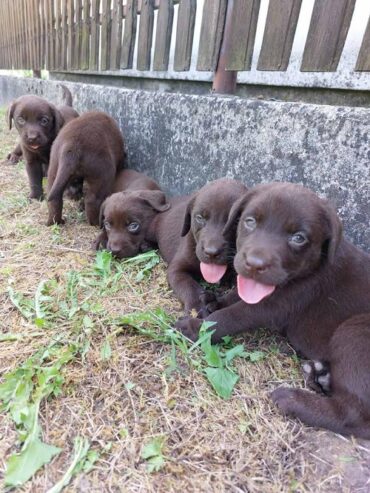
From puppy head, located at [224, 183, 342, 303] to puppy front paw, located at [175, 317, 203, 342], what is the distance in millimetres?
360

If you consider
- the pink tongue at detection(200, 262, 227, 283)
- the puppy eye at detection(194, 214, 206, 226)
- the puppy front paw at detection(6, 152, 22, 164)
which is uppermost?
the puppy eye at detection(194, 214, 206, 226)

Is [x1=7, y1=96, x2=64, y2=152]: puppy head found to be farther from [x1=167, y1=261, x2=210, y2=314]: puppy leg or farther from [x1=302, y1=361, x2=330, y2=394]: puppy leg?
[x1=302, y1=361, x2=330, y2=394]: puppy leg

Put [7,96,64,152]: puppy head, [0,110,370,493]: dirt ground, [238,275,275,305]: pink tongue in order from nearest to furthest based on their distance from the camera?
[0,110,370,493]: dirt ground, [238,275,275,305]: pink tongue, [7,96,64,152]: puppy head

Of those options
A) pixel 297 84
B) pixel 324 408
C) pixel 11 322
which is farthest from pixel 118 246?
pixel 297 84

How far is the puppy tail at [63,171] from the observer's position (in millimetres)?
3773

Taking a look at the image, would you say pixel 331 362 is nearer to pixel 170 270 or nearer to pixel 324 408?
pixel 324 408

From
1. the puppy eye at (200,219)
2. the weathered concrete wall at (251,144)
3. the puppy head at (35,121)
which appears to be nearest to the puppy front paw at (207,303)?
the puppy eye at (200,219)

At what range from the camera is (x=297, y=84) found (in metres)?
4.27

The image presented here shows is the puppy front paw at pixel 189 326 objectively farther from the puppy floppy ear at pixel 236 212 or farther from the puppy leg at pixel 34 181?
the puppy leg at pixel 34 181

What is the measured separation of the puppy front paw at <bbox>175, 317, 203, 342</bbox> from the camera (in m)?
2.49

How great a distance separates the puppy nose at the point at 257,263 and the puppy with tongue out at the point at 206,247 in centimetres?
57

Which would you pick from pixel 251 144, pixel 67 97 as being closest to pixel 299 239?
pixel 251 144

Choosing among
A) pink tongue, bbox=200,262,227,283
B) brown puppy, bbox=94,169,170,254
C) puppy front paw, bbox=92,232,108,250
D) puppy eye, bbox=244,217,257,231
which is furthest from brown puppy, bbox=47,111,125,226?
puppy eye, bbox=244,217,257,231

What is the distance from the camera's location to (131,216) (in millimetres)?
3604
